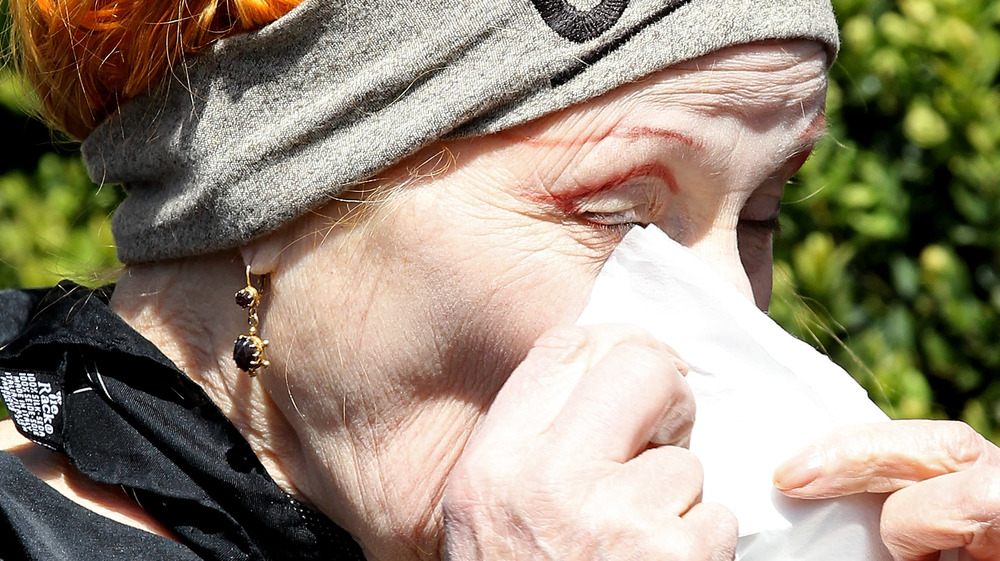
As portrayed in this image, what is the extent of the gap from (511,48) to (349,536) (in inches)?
36.5

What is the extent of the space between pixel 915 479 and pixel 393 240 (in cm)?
86

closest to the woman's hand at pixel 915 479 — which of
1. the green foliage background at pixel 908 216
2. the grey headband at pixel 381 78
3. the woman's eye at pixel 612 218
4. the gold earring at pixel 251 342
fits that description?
the woman's eye at pixel 612 218

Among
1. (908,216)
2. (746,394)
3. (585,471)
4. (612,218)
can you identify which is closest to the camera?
(585,471)

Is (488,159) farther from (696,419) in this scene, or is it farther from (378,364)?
(696,419)

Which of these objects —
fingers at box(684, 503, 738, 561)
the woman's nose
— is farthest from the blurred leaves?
fingers at box(684, 503, 738, 561)

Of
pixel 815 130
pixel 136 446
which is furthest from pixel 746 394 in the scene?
pixel 136 446

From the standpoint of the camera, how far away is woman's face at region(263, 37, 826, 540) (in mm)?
1691

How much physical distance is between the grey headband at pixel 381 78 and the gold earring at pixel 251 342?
0.09 meters

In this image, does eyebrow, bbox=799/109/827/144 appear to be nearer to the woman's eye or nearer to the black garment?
the woman's eye

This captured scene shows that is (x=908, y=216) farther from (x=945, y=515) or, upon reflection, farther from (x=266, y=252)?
(x=266, y=252)

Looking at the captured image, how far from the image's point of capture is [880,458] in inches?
58.4

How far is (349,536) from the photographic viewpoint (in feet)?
6.41

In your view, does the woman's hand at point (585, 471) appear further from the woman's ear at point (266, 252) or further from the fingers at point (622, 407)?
the woman's ear at point (266, 252)

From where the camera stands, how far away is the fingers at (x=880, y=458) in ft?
4.87
